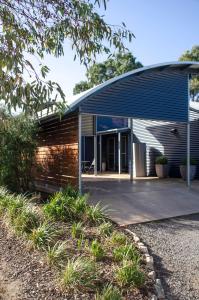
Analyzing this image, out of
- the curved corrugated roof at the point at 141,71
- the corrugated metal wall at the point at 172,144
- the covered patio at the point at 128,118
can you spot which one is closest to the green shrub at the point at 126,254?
the covered patio at the point at 128,118

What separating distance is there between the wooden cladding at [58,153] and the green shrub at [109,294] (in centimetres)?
584

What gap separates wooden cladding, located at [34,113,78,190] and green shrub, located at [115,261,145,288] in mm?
5502

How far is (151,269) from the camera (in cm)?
434

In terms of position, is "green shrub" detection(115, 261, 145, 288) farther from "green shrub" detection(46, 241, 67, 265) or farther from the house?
the house

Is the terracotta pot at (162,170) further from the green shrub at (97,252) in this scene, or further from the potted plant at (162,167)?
the green shrub at (97,252)

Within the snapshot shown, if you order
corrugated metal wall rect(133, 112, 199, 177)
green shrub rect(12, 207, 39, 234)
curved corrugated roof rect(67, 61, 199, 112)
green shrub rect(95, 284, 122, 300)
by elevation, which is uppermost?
curved corrugated roof rect(67, 61, 199, 112)

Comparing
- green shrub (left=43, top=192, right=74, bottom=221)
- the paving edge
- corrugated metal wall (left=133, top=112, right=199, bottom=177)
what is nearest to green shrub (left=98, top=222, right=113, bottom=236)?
the paving edge

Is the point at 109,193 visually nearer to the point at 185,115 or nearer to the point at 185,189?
the point at 185,189

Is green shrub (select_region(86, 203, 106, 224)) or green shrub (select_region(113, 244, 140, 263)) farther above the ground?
green shrub (select_region(86, 203, 106, 224))

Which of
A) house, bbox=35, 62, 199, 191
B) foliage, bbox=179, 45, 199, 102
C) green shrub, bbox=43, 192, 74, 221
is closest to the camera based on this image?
green shrub, bbox=43, 192, 74, 221

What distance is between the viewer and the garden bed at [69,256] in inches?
145

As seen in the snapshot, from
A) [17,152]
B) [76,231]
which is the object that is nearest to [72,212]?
[76,231]

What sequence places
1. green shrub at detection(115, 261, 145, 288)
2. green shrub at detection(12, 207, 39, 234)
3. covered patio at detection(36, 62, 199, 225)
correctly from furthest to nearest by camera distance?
covered patio at detection(36, 62, 199, 225)
green shrub at detection(12, 207, 39, 234)
green shrub at detection(115, 261, 145, 288)

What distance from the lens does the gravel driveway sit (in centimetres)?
395
